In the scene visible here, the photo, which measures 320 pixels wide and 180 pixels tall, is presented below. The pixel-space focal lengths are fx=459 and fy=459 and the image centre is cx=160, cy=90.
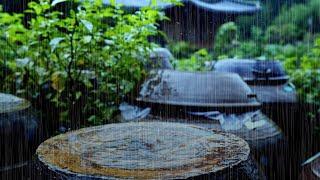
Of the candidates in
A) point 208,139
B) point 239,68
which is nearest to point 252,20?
point 239,68

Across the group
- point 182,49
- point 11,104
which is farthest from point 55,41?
point 182,49

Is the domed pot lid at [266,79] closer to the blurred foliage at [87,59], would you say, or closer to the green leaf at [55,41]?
the blurred foliage at [87,59]

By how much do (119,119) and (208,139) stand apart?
62.3 inches

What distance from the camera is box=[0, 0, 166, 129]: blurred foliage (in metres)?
3.88

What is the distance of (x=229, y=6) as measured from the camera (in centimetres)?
1554

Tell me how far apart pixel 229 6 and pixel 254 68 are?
33.6 ft

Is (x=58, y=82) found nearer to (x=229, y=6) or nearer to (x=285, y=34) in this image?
(x=229, y=6)

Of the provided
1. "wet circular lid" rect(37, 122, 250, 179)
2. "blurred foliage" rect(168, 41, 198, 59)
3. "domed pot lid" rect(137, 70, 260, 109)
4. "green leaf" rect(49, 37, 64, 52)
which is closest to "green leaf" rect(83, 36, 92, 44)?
"green leaf" rect(49, 37, 64, 52)

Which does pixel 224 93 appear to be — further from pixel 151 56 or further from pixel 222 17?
pixel 222 17

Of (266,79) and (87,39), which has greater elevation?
(87,39)

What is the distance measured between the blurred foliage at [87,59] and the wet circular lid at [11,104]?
0.49m

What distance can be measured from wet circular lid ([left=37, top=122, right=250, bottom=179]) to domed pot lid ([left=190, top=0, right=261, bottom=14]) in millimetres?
12177

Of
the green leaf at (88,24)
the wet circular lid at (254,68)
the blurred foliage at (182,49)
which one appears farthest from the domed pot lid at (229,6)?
the green leaf at (88,24)

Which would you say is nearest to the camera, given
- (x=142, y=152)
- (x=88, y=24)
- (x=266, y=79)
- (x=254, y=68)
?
(x=142, y=152)
